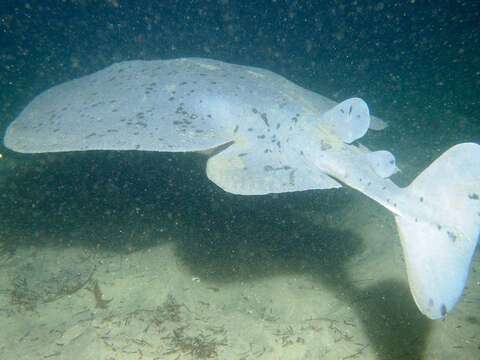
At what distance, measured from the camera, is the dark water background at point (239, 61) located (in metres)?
6.46

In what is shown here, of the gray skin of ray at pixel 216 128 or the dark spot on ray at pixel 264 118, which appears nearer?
the gray skin of ray at pixel 216 128

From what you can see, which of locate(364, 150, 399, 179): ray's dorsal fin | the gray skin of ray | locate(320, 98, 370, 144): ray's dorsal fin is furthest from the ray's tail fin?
locate(320, 98, 370, 144): ray's dorsal fin

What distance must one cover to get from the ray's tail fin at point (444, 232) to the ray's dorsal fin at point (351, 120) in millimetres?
817

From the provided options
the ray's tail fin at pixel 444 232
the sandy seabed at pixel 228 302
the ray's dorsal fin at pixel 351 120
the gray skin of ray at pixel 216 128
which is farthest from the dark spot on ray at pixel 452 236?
the sandy seabed at pixel 228 302

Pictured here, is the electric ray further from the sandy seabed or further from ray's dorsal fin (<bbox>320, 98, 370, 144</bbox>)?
the sandy seabed

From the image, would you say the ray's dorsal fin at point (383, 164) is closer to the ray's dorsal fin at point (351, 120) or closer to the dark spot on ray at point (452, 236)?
the ray's dorsal fin at point (351, 120)

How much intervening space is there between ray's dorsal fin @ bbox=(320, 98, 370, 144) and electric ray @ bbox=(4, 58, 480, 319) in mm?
11

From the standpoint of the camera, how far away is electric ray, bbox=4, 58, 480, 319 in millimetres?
2863

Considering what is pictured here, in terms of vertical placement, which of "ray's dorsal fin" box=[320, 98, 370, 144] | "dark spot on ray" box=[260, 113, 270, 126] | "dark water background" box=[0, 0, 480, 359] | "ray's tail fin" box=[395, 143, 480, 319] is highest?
"ray's dorsal fin" box=[320, 98, 370, 144]

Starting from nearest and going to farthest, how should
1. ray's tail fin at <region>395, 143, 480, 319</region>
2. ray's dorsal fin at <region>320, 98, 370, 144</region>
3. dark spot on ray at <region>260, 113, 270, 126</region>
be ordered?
ray's tail fin at <region>395, 143, 480, 319</region> → ray's dorsal fin at <region>320, 98, 370, 144</region> → dark spot on ray at <region>260, 113, 270, 126</region>

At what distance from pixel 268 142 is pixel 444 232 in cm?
193

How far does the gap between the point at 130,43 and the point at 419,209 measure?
4378cm

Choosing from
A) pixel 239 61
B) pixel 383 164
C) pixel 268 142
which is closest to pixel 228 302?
pixel 268 142

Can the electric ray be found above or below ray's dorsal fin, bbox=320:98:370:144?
below
